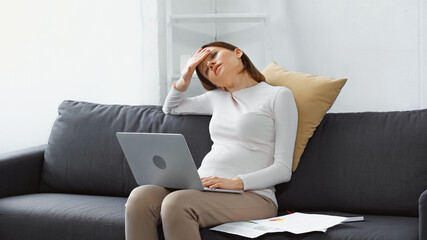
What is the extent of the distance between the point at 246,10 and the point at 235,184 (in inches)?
59.9

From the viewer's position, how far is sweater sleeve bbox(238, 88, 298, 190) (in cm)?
219

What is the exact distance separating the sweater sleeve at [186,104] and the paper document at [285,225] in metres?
0.69

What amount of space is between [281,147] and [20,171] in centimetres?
126

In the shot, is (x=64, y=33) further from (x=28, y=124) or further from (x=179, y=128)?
(x=179, y=128)

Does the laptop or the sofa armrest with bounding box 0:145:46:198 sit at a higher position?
the laptop

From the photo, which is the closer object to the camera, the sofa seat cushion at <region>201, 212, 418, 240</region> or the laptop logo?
the sofa seat cushion at <region>201, 212, 418, 240</region>

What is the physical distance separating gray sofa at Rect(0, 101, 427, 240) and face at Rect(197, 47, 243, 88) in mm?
239

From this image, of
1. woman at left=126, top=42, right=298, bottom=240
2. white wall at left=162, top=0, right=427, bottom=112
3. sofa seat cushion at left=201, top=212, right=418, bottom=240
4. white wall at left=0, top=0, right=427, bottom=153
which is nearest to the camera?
sofa seat cushion at left=201, top=212, right=418, bottom=240

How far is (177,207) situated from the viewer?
1.98 meters

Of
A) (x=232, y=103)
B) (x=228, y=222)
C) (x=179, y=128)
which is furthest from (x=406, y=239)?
(x=179, y=128)

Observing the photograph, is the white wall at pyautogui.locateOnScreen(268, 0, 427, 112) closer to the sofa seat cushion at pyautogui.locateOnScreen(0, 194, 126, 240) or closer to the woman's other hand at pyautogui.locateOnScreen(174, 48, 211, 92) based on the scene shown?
the woman's other hand at pyautogui.locateOnScreen(174, 48, 211, 92)

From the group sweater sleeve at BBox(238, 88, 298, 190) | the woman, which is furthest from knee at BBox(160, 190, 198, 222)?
sweater sleeve at BBox(238, 88, 298, 190)

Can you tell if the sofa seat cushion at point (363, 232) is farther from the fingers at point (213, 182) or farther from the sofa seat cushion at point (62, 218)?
the sofa seat cushion at point (62, 218)

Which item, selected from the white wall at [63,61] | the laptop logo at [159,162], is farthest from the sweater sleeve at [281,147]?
the white wall at [63,61]
